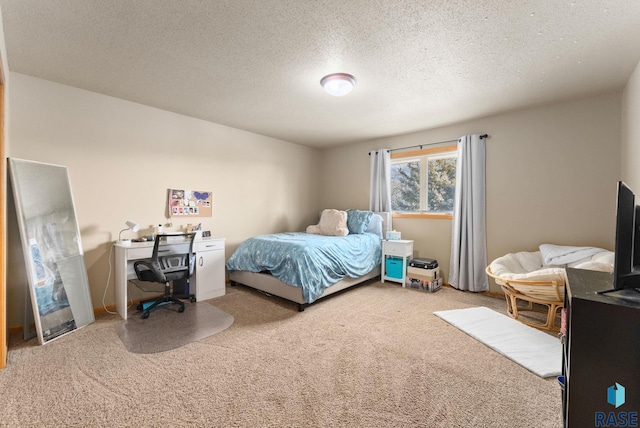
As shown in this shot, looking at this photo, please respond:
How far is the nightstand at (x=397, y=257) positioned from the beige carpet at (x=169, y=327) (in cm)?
246

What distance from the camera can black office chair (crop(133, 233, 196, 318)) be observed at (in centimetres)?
285

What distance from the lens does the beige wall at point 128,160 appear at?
270 cm

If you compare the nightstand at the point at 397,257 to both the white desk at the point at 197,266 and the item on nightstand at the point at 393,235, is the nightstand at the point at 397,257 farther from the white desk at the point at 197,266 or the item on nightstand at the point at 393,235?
the white desk at the point at 197,266

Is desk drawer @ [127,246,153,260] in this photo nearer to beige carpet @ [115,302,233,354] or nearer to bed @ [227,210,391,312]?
beige carpet @ [115,302,233,354]

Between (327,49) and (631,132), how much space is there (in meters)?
2.89

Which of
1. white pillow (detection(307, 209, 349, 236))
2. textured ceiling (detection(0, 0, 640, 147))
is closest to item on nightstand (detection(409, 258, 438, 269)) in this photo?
white pillow (detection(307, 209, 349, 236))

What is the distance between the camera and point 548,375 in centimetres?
187

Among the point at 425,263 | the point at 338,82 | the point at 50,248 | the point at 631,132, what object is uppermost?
the point at 338,82

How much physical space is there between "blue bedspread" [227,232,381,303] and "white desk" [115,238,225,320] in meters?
0.33

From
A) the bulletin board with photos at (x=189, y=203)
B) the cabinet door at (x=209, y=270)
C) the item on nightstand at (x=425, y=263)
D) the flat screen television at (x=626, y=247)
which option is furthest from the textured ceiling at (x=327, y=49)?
the item on nightstand at (x=425, y=263)

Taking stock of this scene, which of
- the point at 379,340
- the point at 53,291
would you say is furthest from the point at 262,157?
the point at 379,340

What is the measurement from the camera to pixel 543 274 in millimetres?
2463

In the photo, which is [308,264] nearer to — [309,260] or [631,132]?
[309,260]

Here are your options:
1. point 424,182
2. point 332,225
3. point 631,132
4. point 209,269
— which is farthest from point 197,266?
point 631,132
